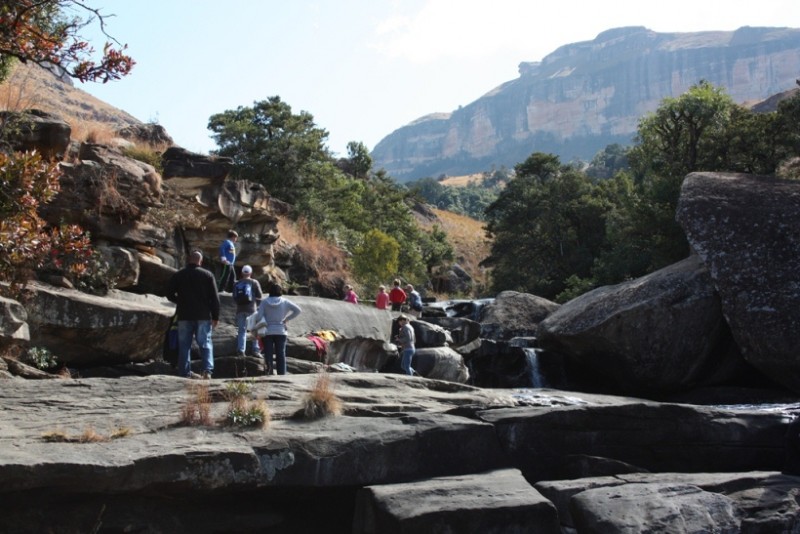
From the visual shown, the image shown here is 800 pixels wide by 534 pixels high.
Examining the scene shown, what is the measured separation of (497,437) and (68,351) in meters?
7.52

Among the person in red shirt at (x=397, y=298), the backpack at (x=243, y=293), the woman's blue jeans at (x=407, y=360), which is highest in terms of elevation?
the backpack at (x=243, y=293)

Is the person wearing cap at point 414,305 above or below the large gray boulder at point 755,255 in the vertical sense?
below

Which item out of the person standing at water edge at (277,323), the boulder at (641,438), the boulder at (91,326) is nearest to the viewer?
the boulder at (641,438)

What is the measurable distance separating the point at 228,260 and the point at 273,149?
1379 cm

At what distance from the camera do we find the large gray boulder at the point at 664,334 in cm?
1864

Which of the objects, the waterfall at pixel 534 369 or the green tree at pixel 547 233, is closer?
the waterfall at pixel 534 369

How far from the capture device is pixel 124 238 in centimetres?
1636

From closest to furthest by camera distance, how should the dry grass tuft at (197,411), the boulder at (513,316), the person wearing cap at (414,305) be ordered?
the dry grass tuft at (197,411) < the person wearing cap at (414,305) < the boulder at (513,316)

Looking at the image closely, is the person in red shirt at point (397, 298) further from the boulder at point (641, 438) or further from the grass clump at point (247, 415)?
the grass clump at point (247, 415)

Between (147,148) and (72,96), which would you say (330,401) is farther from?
(72,96)

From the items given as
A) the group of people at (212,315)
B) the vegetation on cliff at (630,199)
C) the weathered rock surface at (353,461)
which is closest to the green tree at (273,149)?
the vegetation on cliff at (630,199)

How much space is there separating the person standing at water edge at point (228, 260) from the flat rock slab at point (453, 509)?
353 inches

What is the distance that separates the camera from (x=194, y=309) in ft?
37.9

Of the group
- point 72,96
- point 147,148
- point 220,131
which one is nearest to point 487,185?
point 72,96
